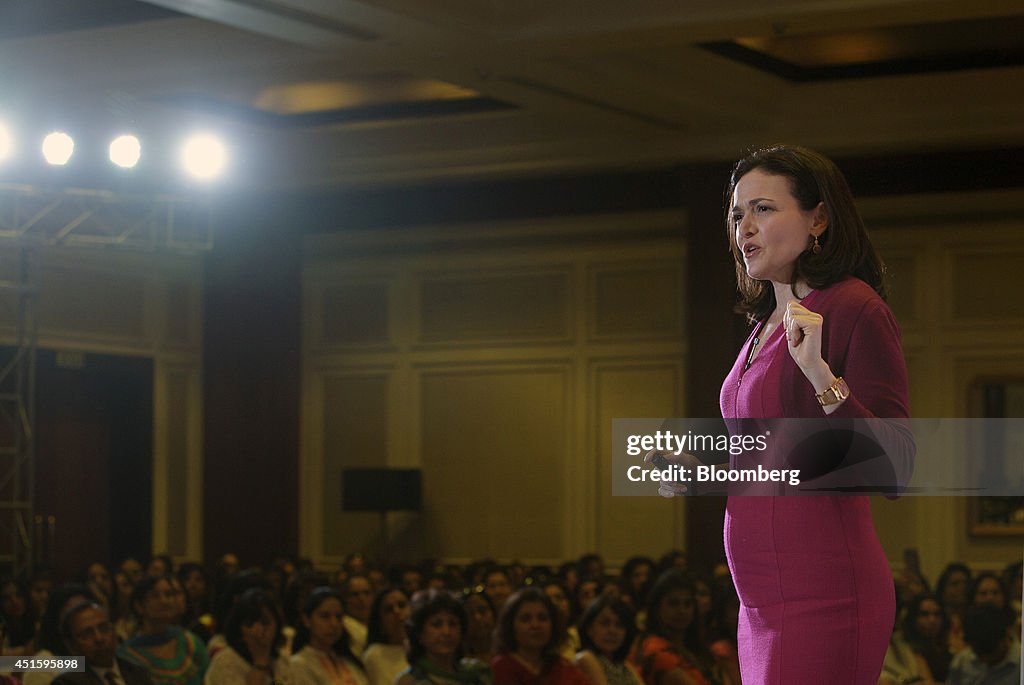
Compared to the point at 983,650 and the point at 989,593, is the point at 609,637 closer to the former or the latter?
the point at 983,650

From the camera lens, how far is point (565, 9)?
6.63 meters

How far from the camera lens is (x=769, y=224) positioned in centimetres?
114

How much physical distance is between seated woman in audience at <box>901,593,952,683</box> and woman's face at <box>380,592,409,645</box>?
84.1 inches

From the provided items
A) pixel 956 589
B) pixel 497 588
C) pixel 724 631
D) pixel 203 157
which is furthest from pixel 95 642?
pixel 203 157

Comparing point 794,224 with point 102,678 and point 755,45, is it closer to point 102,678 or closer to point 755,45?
point 102,678

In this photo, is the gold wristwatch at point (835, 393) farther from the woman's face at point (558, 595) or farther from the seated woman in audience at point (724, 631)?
the woman's face at point (558, 595)

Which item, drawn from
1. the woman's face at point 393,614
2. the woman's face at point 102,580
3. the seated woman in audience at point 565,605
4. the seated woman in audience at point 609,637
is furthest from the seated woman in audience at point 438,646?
the woman's face at point 102,580

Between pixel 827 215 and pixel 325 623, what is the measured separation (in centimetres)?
444

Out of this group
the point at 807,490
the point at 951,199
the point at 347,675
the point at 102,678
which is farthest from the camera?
the point at 951,199

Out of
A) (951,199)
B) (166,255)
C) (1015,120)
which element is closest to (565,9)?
(1015,120)

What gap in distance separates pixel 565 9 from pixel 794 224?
5.69 m

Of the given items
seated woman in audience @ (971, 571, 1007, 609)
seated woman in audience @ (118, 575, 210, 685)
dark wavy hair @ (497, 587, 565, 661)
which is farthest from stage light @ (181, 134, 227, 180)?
seated woman in audience @ (971, 571, 1007, 609)

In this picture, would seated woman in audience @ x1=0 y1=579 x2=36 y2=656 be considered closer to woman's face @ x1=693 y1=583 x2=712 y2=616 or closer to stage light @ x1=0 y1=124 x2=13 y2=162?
woman's face @ x1=693 y1=583 x2=712 y2=616

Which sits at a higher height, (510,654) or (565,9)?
(565,9)
